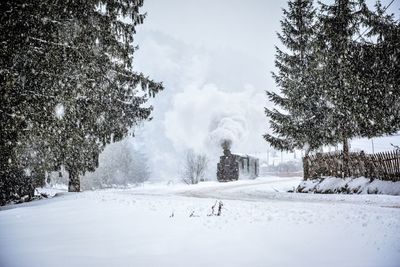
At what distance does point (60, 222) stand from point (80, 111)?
5563mm

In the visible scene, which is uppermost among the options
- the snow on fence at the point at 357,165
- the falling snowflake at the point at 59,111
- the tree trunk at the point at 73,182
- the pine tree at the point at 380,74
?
the pine tree at the point at 380,74

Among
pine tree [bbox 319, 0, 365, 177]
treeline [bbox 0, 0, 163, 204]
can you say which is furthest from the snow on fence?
treeline [bbox 0, 0, 163, 204]

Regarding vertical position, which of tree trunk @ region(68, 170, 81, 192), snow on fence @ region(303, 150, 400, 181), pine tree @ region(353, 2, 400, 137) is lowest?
tree trunk @ region(68, 170, 81, 192)

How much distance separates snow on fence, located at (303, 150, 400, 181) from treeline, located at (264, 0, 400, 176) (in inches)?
23.2

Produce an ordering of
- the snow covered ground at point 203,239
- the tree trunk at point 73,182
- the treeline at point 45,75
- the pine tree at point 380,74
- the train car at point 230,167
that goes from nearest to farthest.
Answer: the snow covered ground at point 203,239
the treeline at point 45,75
the pine tree at point 380,74
the tree trunk at point 73,182
the train car at point 230,167

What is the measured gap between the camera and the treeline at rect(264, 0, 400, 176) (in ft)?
40.8

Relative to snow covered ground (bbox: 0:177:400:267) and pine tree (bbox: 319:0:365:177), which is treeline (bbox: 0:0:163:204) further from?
pine tree (bbox: 319:0:365:177)

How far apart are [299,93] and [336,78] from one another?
4.82m

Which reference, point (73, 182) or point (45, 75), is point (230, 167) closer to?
point (73, 182)

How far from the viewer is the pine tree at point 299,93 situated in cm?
1828

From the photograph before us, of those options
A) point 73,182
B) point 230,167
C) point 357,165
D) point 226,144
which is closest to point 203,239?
point 357,165

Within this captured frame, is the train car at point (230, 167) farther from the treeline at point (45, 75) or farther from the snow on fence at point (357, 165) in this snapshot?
the treeline at point (45, 75)

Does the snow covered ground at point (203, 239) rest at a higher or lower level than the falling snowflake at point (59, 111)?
lower

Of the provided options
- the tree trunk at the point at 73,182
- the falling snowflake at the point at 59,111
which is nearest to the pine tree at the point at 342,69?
the falling snowflake at the point at 59,111
